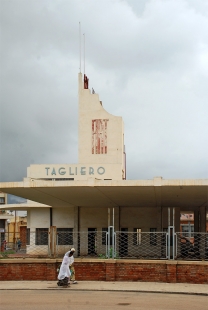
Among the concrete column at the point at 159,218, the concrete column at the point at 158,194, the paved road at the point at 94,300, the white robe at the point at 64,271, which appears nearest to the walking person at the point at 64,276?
the white robe at the point at 64,271

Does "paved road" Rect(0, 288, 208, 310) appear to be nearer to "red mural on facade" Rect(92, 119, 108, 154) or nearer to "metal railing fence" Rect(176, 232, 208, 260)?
"metal railing fence" Rect(176, 232, 208, 260)

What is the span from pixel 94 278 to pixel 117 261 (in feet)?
3.70

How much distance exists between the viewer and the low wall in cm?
1975

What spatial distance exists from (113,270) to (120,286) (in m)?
1.29

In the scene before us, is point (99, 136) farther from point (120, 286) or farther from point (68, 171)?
point (120, 286)

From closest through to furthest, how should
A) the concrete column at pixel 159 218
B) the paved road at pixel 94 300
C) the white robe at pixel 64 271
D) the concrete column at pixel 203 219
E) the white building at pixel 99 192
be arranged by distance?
the paved road at pixel 94 300 < the white robe at pixel 64 271 < the white building at pixel 99 192 < the concrete column at pixel 159 218 < the concrete column at pixel 203 219

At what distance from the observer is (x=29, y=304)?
15.4 metres

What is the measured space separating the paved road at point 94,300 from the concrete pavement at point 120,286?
43cm

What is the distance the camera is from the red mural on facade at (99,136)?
47.3m

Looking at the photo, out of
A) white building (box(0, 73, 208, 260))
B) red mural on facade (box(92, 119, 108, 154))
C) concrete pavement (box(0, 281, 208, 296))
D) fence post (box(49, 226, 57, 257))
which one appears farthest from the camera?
red mural on facade (box(92, 119, 108, 154))

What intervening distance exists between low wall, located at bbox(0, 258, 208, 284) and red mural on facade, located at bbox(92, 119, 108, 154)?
1067 inches

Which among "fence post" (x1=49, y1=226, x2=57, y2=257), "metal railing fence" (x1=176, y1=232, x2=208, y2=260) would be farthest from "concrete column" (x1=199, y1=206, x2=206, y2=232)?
"fence post" (x1=49, y1=226, x2=57, y2=257)

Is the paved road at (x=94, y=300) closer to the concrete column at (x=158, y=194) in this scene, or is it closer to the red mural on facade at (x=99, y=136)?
the concrete column at (x=158, y=194)

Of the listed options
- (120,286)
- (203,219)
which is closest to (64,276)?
(120,286)
